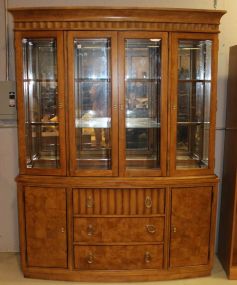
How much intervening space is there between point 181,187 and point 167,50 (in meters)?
1.09

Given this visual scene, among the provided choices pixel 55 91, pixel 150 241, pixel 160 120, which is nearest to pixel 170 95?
pixel 160 120

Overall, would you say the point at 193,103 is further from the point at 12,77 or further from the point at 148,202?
the point at 12,77

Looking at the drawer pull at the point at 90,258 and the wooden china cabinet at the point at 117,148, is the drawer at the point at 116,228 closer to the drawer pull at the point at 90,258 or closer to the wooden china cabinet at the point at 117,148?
the wooden china cabinet at the point at 117,148

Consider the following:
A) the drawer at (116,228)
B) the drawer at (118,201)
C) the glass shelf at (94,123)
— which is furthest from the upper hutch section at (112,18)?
the drawer at (116,228)

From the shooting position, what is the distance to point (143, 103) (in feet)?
8.72

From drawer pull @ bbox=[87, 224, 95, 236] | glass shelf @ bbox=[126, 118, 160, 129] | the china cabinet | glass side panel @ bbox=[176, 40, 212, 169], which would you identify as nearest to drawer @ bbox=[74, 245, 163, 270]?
drawer pull @ bbox=[87, 224, 95, 236]

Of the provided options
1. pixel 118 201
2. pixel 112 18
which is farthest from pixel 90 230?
pixel 112 18

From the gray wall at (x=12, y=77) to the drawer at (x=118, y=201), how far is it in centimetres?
81

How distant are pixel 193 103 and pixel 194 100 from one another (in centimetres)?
3

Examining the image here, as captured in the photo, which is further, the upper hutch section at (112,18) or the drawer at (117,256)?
the drawer at (117,256)

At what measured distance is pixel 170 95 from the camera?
8.02 feet

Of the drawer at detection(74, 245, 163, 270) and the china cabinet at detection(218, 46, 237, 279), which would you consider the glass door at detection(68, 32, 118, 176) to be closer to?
the drawer at detection(74, 245, 163, 270)

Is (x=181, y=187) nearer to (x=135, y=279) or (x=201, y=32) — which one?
(x=135, y=279)

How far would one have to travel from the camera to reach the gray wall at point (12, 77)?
2797 millimetres
